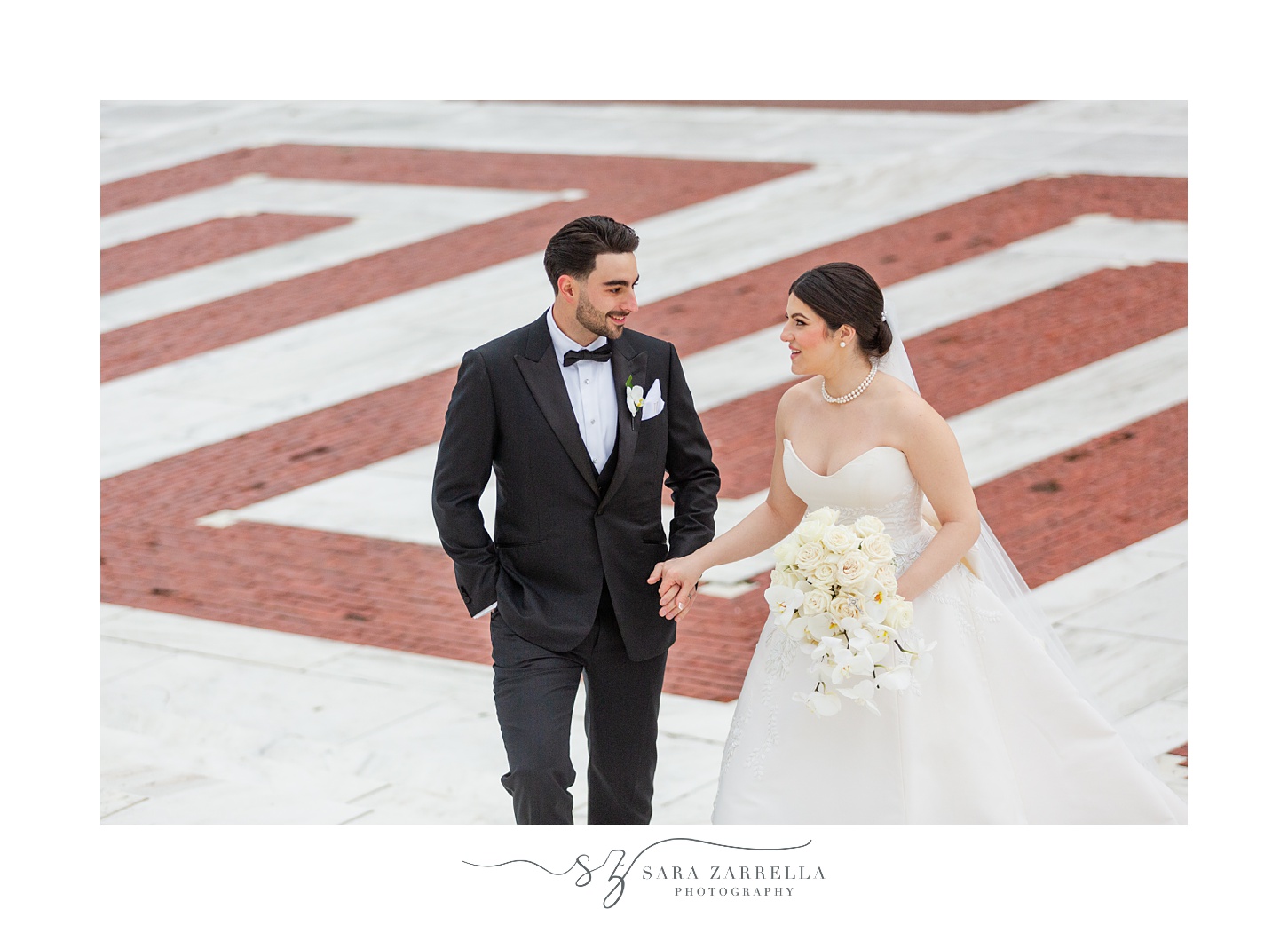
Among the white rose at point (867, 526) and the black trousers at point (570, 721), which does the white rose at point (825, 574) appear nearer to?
the white rose at point (867, 526)

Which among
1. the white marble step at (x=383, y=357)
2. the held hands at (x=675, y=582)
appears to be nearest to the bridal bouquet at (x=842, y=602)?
the held hands at (x=675, y=582)

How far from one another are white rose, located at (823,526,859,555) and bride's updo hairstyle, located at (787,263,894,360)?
0.60 m

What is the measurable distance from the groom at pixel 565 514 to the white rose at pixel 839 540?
63 cm

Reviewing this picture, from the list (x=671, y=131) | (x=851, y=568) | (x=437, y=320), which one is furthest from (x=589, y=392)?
(x=671, y=131)

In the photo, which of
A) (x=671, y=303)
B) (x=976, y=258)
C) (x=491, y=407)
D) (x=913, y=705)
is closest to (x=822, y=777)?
(x=913, y=705)

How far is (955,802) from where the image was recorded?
4543 millimetres

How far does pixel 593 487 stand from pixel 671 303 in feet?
24.6

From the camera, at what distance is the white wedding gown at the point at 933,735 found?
4535 millimetres

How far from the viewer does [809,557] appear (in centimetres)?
428

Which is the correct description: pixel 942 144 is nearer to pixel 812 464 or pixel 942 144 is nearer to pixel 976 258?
pixel 976 258

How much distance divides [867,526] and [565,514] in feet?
3.09

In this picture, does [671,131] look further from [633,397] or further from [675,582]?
[675,582]

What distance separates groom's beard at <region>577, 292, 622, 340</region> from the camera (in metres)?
4.54

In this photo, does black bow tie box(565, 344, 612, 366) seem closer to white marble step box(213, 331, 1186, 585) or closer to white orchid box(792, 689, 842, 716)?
white orchid box(792, 689, 842, 716)
